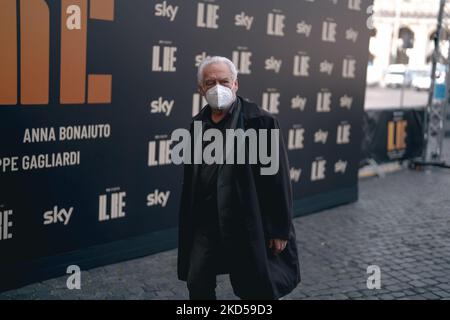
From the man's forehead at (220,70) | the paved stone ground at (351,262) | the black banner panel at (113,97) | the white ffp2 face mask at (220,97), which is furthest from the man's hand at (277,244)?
the black banner panel at (113,97)

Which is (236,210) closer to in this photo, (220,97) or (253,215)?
(253,215)

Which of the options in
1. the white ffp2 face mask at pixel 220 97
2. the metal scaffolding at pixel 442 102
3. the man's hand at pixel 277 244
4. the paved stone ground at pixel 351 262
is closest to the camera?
the white ffp2 face mask at pixel 220 97

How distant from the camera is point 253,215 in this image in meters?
3.98

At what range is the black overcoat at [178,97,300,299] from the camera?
13.1ft

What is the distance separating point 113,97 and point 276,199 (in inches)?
108

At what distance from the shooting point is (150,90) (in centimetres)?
650

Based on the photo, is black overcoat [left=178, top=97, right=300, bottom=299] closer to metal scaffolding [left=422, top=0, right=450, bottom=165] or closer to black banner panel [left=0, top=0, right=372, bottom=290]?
black banner panel [left=0, top=0, right=372, bottom=290]

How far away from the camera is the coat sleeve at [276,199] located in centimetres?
402

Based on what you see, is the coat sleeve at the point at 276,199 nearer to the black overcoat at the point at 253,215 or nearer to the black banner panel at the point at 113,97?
the black overcoat at the point at 253,215

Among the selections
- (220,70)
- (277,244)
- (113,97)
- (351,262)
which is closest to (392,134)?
(351,262)

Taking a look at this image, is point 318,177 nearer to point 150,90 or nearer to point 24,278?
point 150,90

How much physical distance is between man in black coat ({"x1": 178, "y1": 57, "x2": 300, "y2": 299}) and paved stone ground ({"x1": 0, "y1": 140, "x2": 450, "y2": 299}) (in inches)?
63.6

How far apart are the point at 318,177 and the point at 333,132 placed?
2.34 feet
